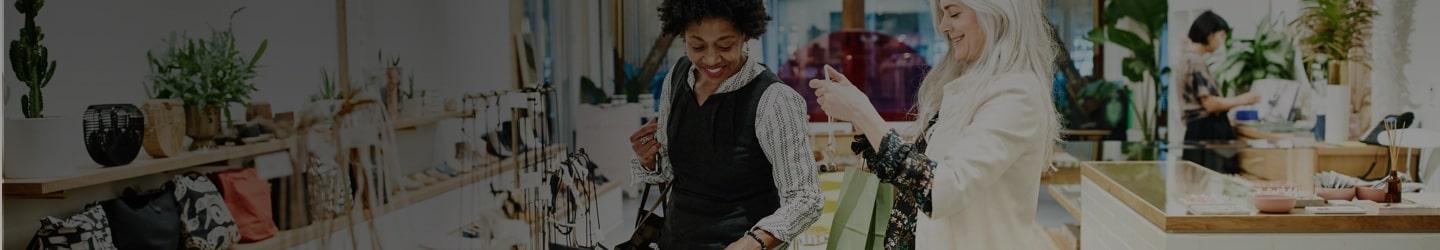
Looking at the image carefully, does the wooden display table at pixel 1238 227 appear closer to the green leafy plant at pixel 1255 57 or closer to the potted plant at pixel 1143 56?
the potted plant at pixel 1143 56

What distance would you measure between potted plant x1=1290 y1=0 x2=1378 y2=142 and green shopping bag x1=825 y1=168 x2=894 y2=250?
10.6 ft

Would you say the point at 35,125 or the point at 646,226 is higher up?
the point at 35,125

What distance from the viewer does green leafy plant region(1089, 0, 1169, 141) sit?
15.5ft

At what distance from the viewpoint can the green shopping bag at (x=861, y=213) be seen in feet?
8.86

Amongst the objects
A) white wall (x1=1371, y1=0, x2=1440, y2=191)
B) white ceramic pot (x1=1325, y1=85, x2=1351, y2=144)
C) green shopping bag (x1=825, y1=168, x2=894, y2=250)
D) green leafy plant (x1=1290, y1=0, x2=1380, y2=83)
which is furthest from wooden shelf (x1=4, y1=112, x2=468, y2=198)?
green leafy plant (x1=1290, y1=0, x2=1380, y2=83)

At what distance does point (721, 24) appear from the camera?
2488 millimetres

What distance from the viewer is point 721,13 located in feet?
8.16

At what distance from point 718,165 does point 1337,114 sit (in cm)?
368

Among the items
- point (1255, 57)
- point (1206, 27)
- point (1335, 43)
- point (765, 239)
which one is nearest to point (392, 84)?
point (765, 239)

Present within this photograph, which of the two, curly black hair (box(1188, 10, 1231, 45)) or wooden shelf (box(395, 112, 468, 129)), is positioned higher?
curly black hair (box(1188, 10, 1231, 45))

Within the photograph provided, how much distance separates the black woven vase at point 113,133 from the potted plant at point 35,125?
0.01 metres

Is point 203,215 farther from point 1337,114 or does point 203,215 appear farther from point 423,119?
point 1337,114

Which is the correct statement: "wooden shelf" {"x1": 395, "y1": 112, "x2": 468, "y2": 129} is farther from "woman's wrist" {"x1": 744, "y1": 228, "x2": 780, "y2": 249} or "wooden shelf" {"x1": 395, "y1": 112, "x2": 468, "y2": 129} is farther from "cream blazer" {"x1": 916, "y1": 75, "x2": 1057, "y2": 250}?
"cream blazer" {"x1": 916, "y1": 75, "x2": 1057, "y2": 250}

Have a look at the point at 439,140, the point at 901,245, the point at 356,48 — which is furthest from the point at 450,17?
the point at 901,245
